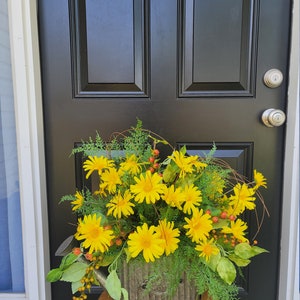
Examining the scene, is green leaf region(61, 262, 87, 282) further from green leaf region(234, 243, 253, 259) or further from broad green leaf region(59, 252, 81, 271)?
green leaf region(234, 243, 253, 259)

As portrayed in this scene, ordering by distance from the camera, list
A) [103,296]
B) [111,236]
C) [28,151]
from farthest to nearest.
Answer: [28,151] → [103,296] → [111,236]

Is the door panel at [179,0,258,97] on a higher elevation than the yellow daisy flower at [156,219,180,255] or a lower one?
higher

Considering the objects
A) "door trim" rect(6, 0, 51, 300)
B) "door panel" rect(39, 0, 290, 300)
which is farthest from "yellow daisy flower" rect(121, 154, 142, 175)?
"door trim" rect(6, 0, 51, 300)

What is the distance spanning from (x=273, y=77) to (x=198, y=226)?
0.66 metres

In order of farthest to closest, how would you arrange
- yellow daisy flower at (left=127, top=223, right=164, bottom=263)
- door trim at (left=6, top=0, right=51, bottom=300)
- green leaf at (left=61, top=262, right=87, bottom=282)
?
door trim at (left=6, top=0, right=51, bottom=300) → green leaf at (left=61, top=262, right=87, bottom=282) → yellow daisy flower at (left=127, top=223, right=164, bottom=263)

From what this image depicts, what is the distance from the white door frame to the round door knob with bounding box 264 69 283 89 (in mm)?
41

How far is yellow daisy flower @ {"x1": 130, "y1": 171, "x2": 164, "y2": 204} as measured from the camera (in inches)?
23.0

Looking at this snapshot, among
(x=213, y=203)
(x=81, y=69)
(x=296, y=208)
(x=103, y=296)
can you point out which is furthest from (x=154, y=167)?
(x=296, y=208)

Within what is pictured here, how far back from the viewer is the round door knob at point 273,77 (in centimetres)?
98

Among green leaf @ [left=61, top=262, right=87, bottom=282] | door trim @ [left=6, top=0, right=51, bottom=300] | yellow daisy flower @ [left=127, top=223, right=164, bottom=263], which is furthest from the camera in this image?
door trim @ [left=6, top=0, right=51, bottom=300]

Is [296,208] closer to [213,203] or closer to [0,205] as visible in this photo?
[213,203]

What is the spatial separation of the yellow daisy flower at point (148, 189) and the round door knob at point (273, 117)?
0.59 meters

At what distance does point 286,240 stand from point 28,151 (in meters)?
1.00

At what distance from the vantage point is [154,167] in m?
0.68
